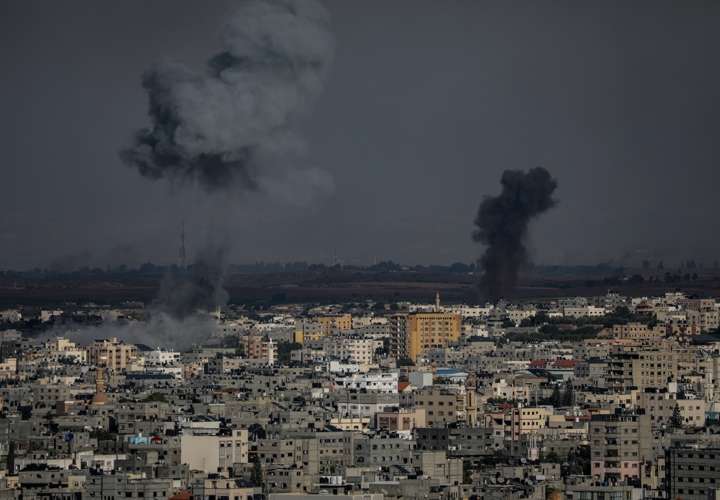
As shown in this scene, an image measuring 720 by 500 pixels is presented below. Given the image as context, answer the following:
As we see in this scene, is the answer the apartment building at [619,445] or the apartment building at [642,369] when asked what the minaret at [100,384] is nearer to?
the apartment building at [642,369]

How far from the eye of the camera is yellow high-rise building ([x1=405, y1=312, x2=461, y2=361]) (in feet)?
248

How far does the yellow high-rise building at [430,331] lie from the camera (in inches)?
2977

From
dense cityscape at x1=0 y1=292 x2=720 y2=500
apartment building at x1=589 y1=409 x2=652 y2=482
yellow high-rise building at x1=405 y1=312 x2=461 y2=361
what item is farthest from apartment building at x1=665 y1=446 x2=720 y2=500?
yellow high-rise building at x1=405 y1=312 x2=461 y2=361

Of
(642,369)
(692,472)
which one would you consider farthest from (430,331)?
(692,472)

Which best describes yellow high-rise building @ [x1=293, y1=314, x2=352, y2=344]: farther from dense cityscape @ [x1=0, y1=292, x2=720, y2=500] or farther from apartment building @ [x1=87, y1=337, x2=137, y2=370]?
apartment building @ [x1=87, y1=337, x2=137, y2=370]

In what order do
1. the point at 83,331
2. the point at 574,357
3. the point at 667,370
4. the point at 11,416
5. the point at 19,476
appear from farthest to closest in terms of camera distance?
1. the point at 83,331
2. the point at 574,357
3. the point at 667,370
4. the point at 11,416
5. the point at 19,476

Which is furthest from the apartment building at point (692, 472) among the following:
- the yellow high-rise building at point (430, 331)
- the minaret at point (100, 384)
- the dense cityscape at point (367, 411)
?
the yellow high-rise building at point (430, 331)

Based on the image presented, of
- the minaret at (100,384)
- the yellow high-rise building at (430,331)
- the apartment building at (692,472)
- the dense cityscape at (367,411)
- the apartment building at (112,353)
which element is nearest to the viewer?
the apartment building at (692,472)

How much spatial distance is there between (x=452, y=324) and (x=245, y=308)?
18.6 meters

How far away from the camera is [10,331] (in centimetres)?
7869

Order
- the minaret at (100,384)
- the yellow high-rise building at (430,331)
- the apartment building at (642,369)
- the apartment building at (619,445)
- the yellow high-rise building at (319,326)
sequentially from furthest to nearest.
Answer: the yellow high-rise building at (319,326)
the yellow high-rise building at (430,331)
the apartment building at (642,369)
the minaret at (100,384)
the apartment building at (619,445)

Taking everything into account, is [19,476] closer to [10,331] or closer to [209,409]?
[209,409]

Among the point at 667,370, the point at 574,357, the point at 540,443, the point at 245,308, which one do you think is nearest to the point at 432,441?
the point at 540,443

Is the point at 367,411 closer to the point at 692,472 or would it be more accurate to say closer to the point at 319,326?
the point at 692,472
